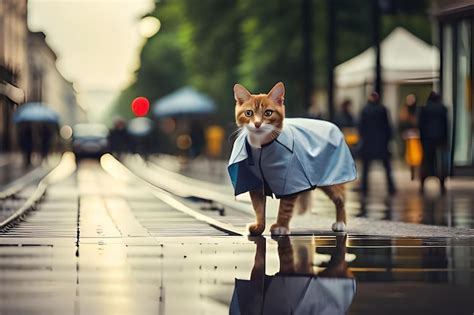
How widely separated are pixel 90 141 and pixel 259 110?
50592mm

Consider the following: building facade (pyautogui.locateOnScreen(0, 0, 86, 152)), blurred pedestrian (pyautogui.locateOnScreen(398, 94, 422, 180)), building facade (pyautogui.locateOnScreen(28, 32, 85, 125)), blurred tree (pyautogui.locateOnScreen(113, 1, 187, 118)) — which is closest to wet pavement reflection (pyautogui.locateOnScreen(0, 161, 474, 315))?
blurred pedestrian (pyautogui.locateOnScreen(398, 94, 422, 180))

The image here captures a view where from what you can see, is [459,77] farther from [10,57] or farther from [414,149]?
[10,57]

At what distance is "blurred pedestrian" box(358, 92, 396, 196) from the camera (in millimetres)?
26312

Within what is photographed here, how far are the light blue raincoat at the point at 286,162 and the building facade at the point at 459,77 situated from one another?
17.0m

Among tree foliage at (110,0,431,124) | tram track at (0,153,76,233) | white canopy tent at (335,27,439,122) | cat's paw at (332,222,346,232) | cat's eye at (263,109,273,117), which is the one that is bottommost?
cat's paw at (332,222,346,232)

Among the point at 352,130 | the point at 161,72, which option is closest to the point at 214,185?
the point at 352,130

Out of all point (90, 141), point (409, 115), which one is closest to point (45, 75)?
point (90, 141)

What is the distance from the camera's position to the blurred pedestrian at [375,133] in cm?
2631

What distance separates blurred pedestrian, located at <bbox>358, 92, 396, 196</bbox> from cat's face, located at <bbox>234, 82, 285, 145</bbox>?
12.4 metres

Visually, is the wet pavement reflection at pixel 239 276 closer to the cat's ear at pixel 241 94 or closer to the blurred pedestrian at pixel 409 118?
the cat's ear at pixel 241 94

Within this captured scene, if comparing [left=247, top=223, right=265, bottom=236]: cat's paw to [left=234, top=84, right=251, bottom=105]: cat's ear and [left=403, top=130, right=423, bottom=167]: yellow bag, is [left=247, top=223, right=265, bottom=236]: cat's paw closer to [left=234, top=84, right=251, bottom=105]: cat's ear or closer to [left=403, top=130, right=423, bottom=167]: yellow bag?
[left=234, top=84, right=251, bottom=105]: cat's ear

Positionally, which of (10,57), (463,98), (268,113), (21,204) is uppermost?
(10,57)

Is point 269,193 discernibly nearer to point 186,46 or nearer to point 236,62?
point 236,62

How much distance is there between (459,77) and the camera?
32.0 metres
